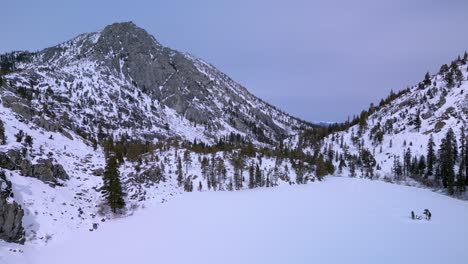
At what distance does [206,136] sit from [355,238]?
172665 millimetres

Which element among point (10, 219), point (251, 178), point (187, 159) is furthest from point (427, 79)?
point (10, 219)

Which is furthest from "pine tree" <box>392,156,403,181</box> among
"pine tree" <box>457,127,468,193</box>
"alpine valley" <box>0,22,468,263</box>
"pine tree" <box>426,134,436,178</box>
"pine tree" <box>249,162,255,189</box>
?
"pine tree" <box>249,162,255,189</box>

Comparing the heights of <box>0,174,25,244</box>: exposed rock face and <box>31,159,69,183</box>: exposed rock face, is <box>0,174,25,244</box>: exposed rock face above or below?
below

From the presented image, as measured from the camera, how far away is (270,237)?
2917cm

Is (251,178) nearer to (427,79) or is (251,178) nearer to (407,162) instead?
(407,162)

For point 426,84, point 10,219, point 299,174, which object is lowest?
point 10,219

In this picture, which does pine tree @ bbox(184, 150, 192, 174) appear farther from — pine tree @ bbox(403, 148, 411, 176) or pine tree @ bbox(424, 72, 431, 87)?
pine tree @ bbox(424, 72, 431, 87)

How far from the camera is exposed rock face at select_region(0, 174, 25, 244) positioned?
84.1ft

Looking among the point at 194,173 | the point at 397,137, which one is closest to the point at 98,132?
the point at 194,173

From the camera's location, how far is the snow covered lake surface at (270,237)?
24.1 m

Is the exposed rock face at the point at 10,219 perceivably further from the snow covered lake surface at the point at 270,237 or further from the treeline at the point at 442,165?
the treeline at the point at 442,165

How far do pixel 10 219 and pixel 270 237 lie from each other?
917 inches

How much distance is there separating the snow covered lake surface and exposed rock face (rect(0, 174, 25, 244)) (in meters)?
1.77

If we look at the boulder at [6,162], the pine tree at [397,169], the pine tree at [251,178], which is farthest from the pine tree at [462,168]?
the boulder at [6,162]
